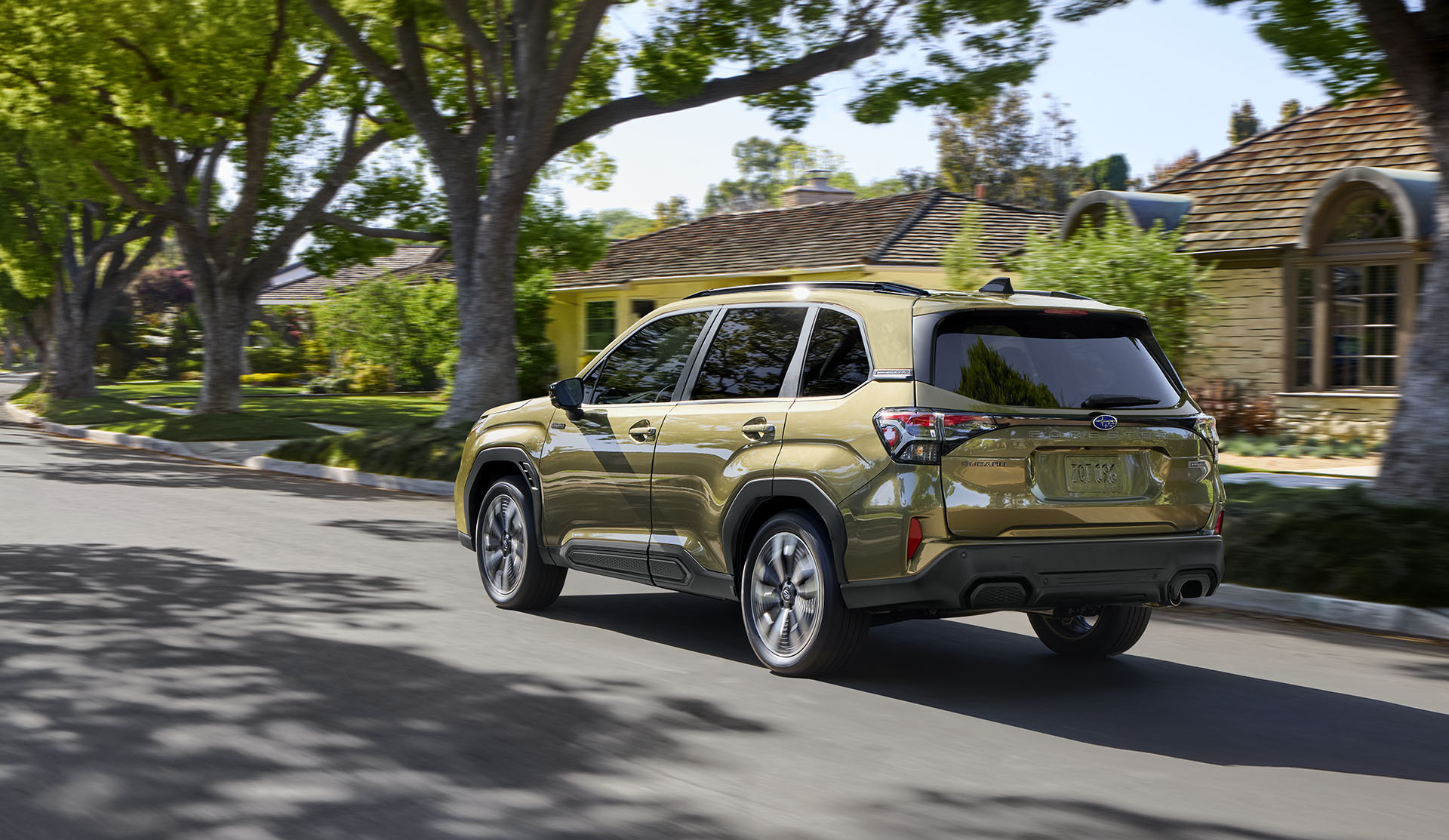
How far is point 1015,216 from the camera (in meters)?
34.8

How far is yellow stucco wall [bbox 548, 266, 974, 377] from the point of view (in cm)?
2955

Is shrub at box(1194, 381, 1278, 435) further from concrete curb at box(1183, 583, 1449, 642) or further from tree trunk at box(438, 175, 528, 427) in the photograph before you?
concrete curb at box(1183, 583, 1449, 642)

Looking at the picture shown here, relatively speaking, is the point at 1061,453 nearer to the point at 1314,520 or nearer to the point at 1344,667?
the point at 1344,667

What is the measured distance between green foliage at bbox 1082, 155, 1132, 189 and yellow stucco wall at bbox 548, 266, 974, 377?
35697 mm

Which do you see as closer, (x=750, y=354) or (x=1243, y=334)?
(x=750, y=354)

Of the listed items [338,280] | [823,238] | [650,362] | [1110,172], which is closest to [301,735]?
[650,362]

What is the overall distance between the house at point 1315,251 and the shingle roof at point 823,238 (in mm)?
7203

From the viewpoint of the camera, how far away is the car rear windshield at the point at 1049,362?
630cm

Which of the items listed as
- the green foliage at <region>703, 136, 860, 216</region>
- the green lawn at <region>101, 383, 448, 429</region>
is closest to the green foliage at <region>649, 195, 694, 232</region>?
the green foliage at <region>703, 136, 860, 216</region>

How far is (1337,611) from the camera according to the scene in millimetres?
8914

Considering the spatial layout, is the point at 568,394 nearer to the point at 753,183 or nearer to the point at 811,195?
the point at 811,195

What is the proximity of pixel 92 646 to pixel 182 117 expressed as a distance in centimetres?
1881

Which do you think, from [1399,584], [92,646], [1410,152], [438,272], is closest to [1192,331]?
[1410,152]

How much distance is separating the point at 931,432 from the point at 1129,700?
5.45 feet
